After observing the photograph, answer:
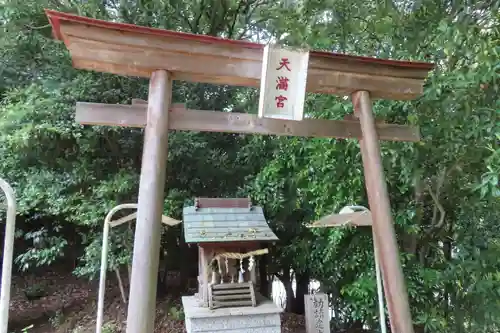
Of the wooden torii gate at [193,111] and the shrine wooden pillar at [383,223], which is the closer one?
the wooden torii gate at [193,111]

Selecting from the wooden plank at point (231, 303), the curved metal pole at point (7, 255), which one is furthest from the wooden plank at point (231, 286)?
the curved metal pole at point (7, 255)

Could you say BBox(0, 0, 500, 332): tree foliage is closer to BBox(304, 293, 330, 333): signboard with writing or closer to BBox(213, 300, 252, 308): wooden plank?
BBox(304, 293, 330, 333): signboard with writing

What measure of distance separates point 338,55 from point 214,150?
413 cm

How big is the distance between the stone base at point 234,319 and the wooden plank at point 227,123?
2.72 meters

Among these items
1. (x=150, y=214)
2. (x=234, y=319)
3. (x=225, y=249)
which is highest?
(x=150, y=214)

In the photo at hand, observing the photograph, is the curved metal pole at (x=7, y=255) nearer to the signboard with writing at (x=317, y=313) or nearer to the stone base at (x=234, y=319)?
the stone base at (x=234, y=319)

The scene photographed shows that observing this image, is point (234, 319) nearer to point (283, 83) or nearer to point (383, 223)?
point (383, 223)

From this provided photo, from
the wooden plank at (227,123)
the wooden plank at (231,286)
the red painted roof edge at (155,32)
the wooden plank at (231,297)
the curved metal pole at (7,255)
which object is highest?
the red painted roof edge at (155,32)

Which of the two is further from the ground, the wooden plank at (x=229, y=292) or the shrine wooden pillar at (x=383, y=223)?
the shrine wooden pillar at (x=383, y=223)

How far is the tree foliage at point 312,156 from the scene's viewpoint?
3514mm

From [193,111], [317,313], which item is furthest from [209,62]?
[317,313]

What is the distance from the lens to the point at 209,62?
2.64 meters

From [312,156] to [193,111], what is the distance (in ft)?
8.64

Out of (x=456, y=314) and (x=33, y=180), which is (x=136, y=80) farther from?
(x=456, y=314)
